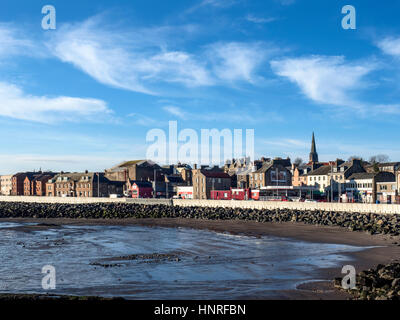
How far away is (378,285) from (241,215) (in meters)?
46.5

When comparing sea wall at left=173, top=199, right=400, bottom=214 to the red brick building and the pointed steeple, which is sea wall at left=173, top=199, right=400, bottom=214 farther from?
the pointed steeple

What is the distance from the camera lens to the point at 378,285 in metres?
18.2

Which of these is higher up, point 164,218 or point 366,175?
point 366,175

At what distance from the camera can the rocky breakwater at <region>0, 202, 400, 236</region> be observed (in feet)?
153

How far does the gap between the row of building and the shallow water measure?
47906mm

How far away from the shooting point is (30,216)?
75812 mm

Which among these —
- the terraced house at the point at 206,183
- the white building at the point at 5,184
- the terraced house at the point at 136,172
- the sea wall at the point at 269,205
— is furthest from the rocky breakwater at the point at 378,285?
the white building at the point at 5,184

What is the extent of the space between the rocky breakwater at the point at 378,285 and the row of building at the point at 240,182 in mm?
58094

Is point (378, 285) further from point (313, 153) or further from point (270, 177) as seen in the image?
point (313, 153)

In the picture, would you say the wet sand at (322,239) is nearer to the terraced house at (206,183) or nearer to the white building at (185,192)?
the terraced house at (206,183)
